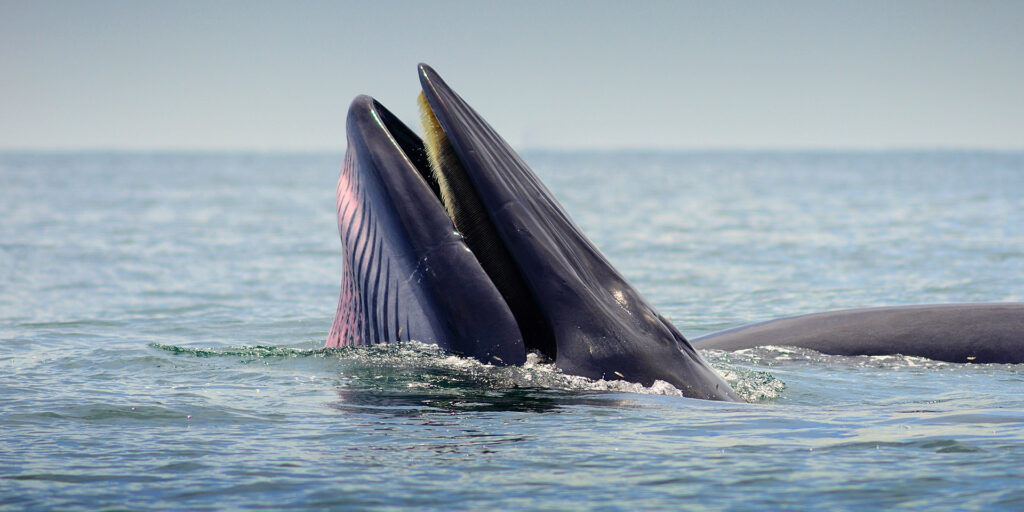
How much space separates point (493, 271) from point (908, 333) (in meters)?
3.47

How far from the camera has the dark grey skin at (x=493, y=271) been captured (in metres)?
4.70

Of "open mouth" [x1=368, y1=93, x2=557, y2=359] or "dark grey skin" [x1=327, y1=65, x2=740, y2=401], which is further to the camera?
"open mouth" [x1=368, y1=93, x2=557, y2=359]

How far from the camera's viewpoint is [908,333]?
714cm

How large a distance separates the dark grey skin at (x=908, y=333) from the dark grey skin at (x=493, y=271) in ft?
8.24

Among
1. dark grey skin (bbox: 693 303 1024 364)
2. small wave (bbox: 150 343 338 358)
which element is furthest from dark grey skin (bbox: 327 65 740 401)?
dark grey skin (bbox: 693 303 1024 364)

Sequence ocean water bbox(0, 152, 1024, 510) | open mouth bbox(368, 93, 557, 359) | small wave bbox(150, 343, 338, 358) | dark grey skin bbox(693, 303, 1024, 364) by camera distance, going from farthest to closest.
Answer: dark grey skin bbox(693, 303, 1024, 364)
small wave bbox(150, 343, 338, 358)
open mouth bbox(368, 93, 557, 359)
ocean water bbox(0, 152, 1024, 510)

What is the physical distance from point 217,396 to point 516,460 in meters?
2.04

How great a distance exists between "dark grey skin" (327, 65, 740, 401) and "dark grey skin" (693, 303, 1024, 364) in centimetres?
251

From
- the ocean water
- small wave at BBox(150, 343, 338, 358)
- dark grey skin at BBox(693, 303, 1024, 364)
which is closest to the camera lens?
the ocean water

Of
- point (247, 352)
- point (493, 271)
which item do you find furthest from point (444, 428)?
point (247, 352)

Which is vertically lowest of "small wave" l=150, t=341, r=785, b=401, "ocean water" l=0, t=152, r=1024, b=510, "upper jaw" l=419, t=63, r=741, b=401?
"ocean water" l=0, t=152, r=1024, b=510

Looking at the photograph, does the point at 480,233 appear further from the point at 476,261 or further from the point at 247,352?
the point at 247,352

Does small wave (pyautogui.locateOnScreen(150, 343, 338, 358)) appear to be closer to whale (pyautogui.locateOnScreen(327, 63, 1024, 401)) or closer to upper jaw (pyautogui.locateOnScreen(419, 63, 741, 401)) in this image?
whale (pyautogui.locateOnScreen(327, 63, 1024, 401))

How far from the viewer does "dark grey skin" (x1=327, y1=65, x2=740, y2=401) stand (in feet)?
15.4
